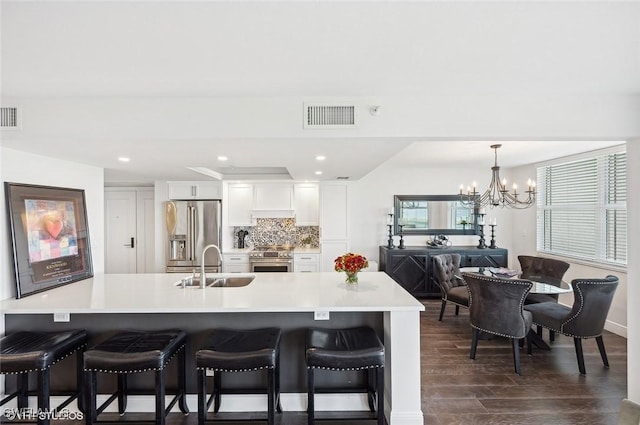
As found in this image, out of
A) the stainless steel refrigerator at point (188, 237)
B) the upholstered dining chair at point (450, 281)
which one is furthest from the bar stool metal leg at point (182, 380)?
the upholstered dining chair at point (450, 281)

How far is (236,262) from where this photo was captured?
539 cm

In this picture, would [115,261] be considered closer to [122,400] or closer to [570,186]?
[122,400]

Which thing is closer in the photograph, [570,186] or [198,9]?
[198,9]

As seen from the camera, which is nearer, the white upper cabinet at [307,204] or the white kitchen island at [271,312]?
the white kitchen island at [271,312]

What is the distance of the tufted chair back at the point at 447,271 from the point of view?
441cm

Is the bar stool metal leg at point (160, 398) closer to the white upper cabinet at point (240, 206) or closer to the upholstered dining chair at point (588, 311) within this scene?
the upholstered dining chair at point (588, 311)

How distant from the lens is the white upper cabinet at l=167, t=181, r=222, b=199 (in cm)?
530

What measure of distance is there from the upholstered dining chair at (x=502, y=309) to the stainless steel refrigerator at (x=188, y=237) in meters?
3.88

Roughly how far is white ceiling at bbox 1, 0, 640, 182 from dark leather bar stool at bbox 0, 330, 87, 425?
1437mm

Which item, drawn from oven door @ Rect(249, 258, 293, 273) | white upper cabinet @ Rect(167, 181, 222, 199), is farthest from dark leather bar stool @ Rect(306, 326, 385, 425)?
white upper cabinet @ Rect(167, 181, 222, 199)

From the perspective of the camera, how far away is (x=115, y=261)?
6168mm

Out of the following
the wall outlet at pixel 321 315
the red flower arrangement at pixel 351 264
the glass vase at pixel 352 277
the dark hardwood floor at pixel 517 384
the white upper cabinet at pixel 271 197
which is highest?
the white upper cabinet at pixel 271 197

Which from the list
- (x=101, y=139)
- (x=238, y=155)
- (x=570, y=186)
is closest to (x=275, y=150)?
(x=238, y=155)

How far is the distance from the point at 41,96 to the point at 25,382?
2.19 m
